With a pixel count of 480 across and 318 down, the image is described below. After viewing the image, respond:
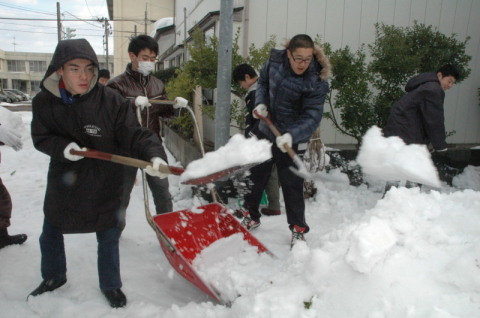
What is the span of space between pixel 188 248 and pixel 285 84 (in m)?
1.62

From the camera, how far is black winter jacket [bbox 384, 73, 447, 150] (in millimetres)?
3926

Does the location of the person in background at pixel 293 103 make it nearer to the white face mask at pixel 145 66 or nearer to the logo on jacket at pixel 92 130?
the white face mask at pixel 145 66

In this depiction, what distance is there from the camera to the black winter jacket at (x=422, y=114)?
393 cm

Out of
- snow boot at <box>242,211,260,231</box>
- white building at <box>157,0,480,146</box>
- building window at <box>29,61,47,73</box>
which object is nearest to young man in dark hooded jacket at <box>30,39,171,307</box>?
snow boot at <box>242,211,260,231</box>

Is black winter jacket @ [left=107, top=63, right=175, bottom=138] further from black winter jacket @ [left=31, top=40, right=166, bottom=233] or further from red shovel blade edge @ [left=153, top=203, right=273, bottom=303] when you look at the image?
red shovel blade edge @ [left=153, top=203, right=273, bottom=303]

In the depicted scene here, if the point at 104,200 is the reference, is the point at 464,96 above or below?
above

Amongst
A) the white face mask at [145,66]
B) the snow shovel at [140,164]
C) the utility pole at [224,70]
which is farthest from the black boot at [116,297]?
the utility pole at [224,70]

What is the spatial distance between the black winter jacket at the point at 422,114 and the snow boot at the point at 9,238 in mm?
4095

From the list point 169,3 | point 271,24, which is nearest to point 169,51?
point 271,24

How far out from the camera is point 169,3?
3284 cm

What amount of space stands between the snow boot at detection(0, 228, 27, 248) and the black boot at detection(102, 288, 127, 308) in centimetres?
134

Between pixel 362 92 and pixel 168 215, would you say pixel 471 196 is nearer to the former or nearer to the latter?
pixel 168 215

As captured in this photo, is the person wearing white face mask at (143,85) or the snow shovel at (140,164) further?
the person wearing white face mask at (143,85)

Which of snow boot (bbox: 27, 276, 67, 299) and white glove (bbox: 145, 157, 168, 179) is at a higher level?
white glove (bbox: 145, 157, 168, 179)
